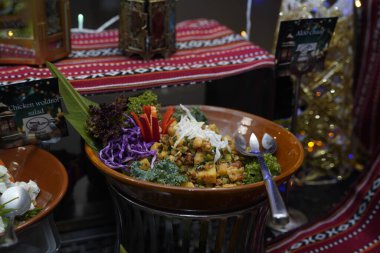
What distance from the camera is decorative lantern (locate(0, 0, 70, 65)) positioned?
99cm

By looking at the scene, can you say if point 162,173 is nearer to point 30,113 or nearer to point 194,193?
point 194,193

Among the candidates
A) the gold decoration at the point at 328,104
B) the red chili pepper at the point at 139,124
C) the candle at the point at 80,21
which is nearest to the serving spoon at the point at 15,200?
the red chili pepper at the point at 139,124

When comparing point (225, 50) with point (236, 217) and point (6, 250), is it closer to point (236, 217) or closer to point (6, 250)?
point (236, 217)

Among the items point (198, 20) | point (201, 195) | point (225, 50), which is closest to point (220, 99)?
point (225, 50)

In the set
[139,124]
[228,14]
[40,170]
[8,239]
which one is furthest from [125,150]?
[228,14]

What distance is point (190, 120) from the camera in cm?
95

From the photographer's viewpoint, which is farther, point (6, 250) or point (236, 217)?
point (236, 217)

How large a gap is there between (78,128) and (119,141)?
0.27 ft

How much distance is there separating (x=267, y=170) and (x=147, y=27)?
483 mm

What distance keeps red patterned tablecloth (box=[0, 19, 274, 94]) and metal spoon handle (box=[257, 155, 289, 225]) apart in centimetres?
35

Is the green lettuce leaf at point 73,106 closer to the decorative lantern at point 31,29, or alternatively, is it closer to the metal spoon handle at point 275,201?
the decorative lantern at point 31,29

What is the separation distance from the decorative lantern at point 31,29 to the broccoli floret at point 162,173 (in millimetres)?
392

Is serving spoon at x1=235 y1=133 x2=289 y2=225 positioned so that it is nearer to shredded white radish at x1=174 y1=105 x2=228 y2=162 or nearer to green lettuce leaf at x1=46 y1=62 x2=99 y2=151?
shredded white radish at x1=174 y1=105 x2=228 y2=162

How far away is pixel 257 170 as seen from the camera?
33.5 inches
